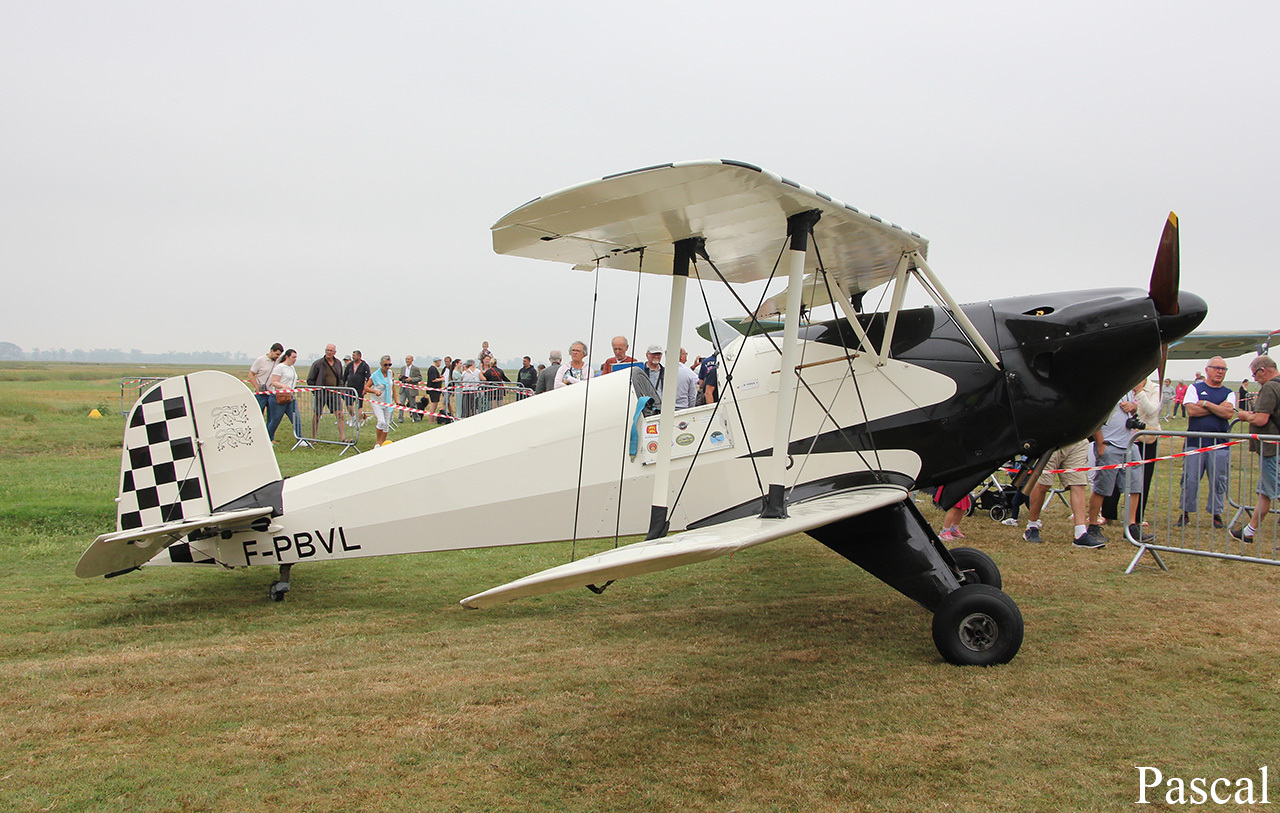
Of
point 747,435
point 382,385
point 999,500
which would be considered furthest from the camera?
point 382,385

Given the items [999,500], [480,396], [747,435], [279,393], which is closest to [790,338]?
[747,435]

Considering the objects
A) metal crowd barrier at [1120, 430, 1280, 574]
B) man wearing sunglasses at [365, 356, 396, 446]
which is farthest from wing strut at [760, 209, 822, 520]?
man wearing sunglasses at [365, 356, 396, 446]

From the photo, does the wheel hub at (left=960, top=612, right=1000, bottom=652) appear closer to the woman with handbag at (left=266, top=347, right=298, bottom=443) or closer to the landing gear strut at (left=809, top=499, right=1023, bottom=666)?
the landing gear strut at (left=809, top=499, right=1023, bottom=666)

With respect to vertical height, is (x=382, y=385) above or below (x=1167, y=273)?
below

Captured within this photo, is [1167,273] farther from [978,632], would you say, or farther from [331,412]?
[331,412]

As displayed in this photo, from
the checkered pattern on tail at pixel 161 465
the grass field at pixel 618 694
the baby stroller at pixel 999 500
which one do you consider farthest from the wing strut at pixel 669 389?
the baby stroller at pixel 999 500

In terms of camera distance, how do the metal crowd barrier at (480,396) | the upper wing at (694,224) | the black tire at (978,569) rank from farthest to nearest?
the metal crowd barrier at (480,396) < the black tire at (978,569) < the upper wing at (694,224)

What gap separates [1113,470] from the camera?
26.4 feet

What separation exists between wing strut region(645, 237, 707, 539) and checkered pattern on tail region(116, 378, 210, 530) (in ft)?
10.9

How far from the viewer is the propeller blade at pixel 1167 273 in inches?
184

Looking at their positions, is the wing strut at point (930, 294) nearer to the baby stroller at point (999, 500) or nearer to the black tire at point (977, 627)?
the black tire at point (977, 627)

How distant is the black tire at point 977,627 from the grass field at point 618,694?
0.09 m

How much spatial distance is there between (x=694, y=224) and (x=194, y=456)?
399cm

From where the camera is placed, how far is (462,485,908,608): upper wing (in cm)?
310
